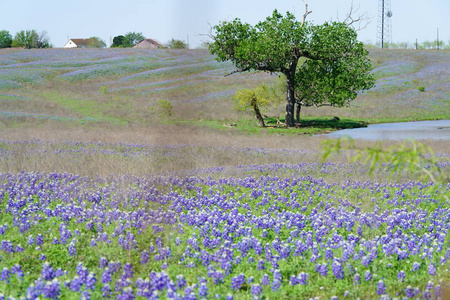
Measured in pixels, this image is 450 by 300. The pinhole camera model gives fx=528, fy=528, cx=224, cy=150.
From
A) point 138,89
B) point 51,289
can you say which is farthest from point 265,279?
point 138,89

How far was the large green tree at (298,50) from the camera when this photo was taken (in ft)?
92.3

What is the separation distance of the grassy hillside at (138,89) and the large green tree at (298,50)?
3207mm

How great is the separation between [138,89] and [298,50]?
19.8 m

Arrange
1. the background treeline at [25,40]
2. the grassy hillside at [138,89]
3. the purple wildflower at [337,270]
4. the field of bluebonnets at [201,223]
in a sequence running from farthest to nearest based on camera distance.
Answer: the background treeline at [25,40] → the grassy hillside at [138,89] → the purple wildflower at [337,270] → the field of bluebonnets at [201,223]

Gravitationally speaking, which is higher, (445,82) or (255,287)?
(445,82)

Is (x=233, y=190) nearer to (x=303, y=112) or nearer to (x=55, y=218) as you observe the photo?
(x=55, y=218)

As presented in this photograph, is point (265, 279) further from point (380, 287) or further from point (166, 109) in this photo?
point (166, 109)

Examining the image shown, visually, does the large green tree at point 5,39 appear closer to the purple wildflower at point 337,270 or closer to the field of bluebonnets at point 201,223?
the field of bluebonnets at point 201,223

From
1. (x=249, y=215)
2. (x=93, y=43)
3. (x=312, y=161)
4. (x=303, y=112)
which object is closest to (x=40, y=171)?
(x=249, y=215)

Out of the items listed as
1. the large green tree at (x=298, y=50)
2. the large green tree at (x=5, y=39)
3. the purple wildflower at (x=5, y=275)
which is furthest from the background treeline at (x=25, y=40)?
the purple wildflower at (x=5, y=275)

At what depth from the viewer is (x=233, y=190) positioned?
413 inches

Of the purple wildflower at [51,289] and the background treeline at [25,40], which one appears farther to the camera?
the background treeline at [25,40]

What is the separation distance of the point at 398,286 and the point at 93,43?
8595 centimetres

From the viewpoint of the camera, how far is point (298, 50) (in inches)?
1149
